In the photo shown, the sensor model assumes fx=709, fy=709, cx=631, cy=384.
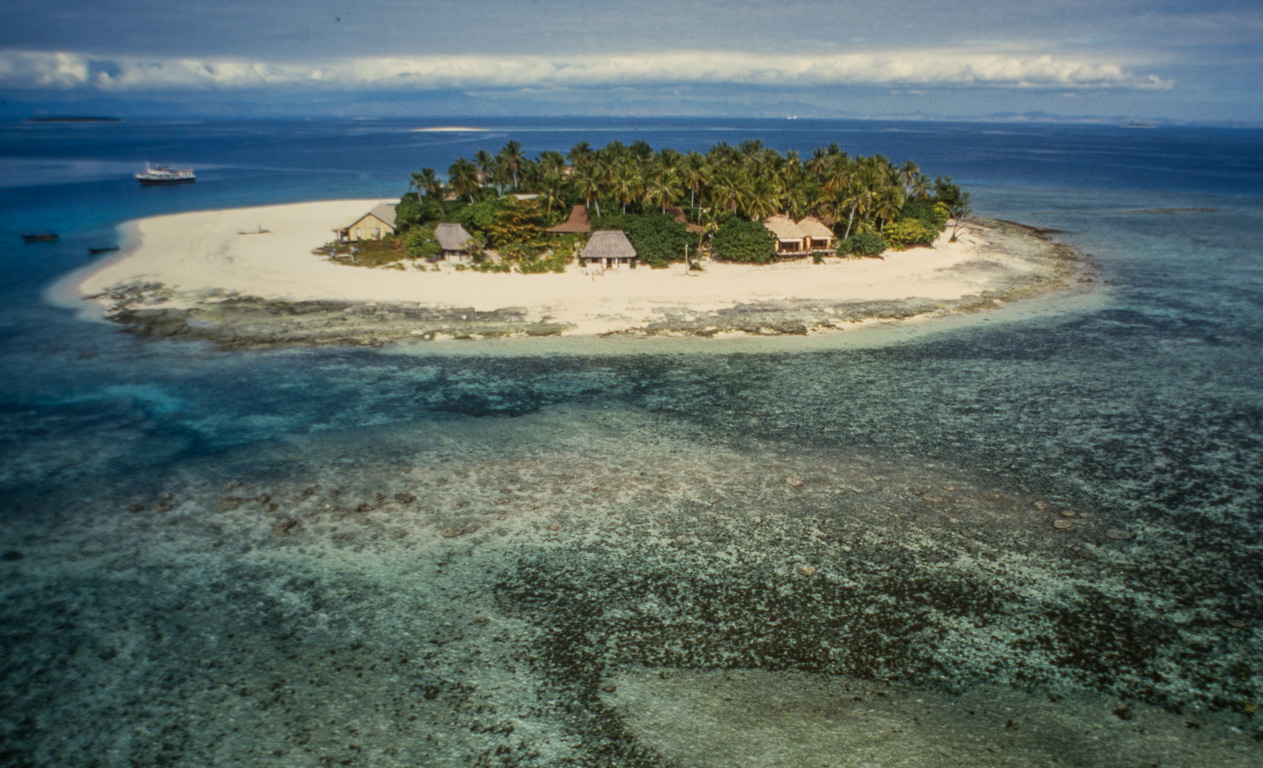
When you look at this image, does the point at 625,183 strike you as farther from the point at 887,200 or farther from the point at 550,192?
the point at 887,200

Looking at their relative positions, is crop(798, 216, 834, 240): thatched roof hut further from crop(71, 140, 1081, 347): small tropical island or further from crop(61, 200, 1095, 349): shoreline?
crop(61, 200, 1095, 349): shoreline

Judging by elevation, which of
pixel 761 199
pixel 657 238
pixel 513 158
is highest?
pixel 513 158

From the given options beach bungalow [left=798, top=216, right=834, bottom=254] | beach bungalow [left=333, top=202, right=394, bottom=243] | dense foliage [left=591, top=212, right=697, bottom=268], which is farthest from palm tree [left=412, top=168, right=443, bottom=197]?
beach bungalow [left=798, top=216, right=834, bottom=254]

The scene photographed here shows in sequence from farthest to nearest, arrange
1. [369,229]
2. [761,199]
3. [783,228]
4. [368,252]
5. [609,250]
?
1. [369,229]
2. [368,252]
3. [783,228]
4. [761,199]
5. [609,250]

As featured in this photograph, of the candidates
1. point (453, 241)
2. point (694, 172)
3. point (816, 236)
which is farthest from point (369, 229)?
point (816, 236)

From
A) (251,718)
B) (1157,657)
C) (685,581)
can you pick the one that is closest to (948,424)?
(1157,657)
